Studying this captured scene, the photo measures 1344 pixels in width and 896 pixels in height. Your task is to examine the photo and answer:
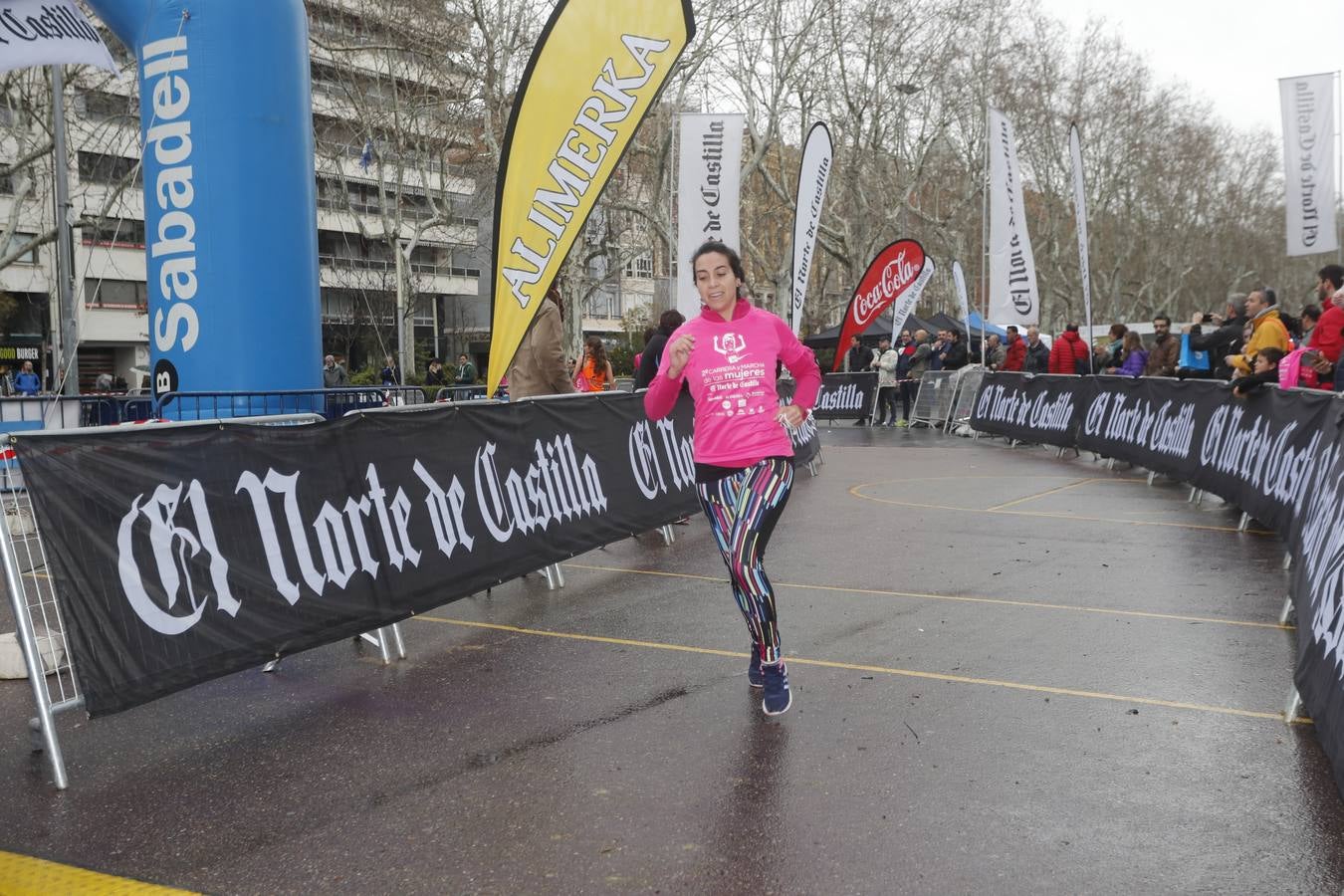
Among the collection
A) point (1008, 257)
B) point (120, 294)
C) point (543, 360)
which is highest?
point (120, 294)

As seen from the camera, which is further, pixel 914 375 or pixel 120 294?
pixel 120 294

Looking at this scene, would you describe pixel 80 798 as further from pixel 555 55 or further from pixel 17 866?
pixel 555 55

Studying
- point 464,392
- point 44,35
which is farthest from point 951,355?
point 44,35

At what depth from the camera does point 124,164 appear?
165ft

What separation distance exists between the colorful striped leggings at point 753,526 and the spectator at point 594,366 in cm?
877

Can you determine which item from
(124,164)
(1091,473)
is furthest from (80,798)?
(124,164)

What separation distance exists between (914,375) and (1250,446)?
1671 centimetres

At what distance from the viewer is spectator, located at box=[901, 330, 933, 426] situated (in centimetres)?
2644

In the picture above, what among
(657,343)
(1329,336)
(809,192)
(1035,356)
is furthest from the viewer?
(1035,356)

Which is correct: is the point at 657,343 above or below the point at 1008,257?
below

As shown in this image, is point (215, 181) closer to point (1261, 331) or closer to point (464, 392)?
point (464, 392)

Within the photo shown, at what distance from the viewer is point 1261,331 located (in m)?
13.1

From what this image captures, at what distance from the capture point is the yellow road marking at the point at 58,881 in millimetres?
3463

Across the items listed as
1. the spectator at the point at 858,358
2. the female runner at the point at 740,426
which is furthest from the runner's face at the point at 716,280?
the spectator at the point at 858,358
